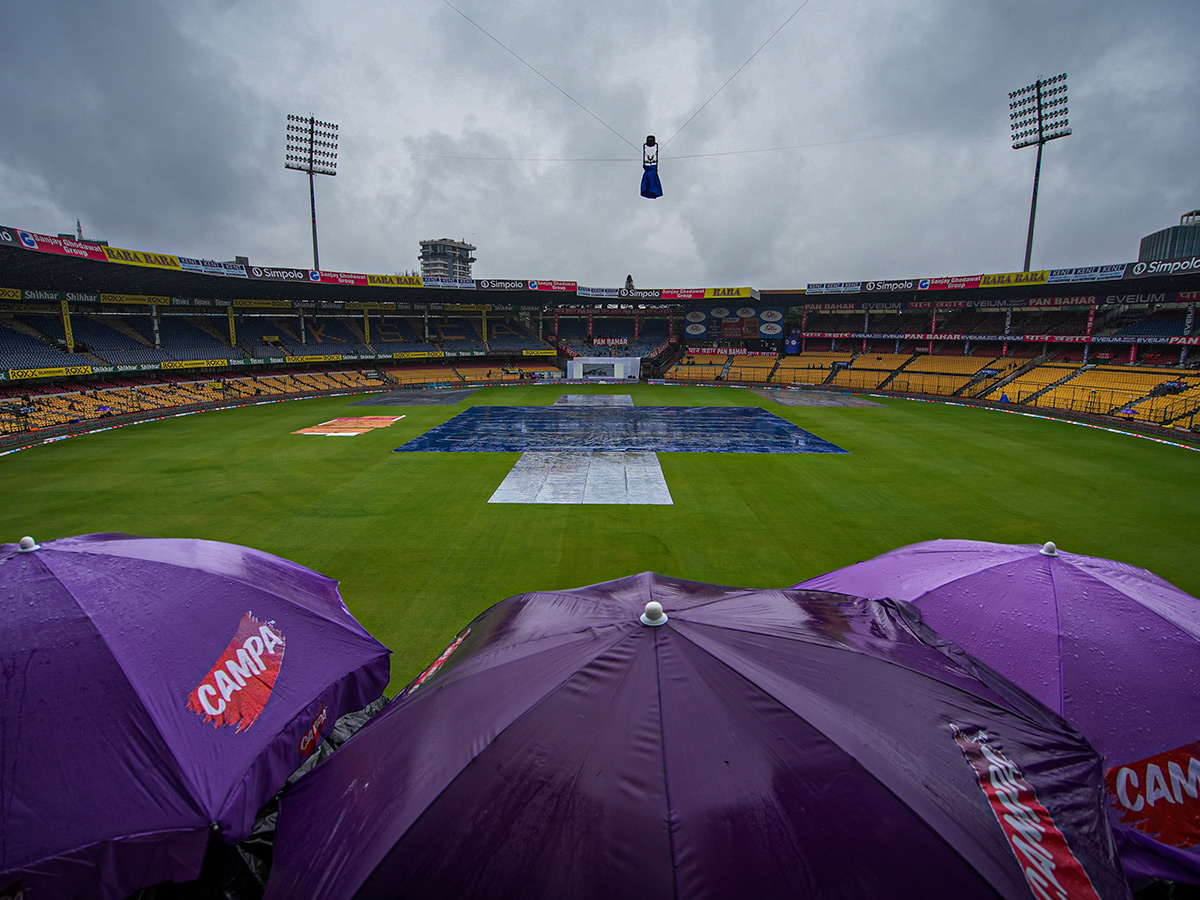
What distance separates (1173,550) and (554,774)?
14696mm

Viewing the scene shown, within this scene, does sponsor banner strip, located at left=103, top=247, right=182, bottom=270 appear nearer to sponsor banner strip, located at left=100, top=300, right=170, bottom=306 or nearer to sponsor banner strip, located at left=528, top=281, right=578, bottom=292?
sponsor banner strip, located at left=100, top=300, right=170, bottom=306

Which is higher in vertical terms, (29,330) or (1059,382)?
(29,330)

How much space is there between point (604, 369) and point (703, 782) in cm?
4846

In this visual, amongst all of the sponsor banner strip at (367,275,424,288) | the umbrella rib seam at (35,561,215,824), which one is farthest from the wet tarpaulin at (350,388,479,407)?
the umbrella rib seam at (35,561,215,824)

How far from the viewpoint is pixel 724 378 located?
163 ft

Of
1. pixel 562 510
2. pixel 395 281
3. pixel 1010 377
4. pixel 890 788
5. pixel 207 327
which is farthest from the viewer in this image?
pixel 207 327

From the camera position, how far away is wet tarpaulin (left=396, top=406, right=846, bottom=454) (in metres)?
21.9

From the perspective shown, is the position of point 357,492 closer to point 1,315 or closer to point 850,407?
point 850,407

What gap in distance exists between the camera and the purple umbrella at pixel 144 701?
276 cm

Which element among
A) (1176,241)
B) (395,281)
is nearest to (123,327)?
(395,281)

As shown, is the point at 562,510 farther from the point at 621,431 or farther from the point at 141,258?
the point at 141,258

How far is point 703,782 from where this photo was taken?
2205 millimetres

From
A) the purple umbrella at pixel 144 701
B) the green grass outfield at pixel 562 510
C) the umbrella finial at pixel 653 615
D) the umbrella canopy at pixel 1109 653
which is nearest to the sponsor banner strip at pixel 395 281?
the green grass outfield at pixel 562 510

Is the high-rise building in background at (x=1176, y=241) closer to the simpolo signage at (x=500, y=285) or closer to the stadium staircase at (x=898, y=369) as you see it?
the stadium staircase at (x=898, y=369)
